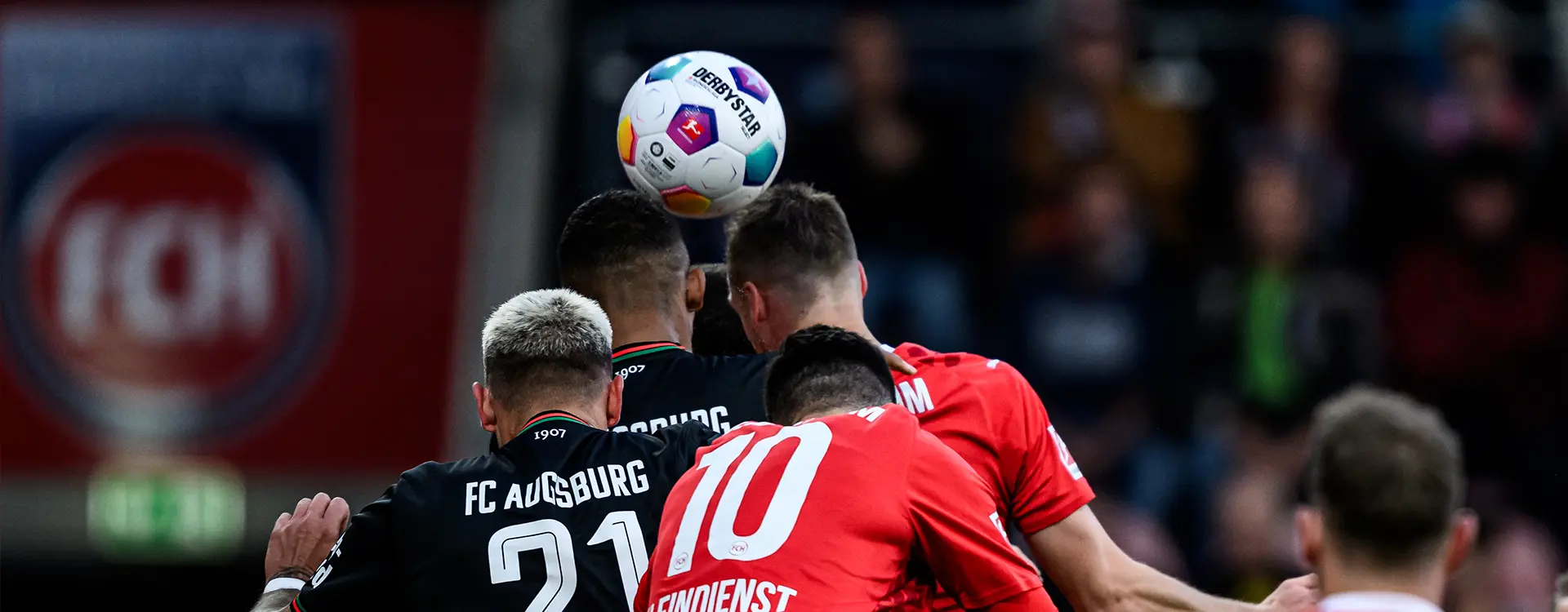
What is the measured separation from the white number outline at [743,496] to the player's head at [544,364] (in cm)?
54

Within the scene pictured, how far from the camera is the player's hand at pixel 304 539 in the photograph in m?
5.00

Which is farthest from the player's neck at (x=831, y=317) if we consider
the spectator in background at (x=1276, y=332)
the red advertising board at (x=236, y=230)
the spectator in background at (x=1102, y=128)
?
the red advertising board at (x=236, y=230)

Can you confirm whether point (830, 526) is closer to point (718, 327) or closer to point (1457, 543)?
point (1457, 543)

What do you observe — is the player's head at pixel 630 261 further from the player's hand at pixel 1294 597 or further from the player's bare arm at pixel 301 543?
the player's hand at pixel 1294 597

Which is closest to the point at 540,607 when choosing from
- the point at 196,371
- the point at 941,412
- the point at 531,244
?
the point at 941,412

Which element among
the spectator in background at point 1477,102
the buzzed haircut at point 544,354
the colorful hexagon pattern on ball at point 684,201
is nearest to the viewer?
the buzzed haircut at point 544,354

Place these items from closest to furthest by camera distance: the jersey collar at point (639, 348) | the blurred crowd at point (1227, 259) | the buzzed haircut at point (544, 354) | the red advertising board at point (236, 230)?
the buzzed haircut at point (544, 354) → the jersey collar at point (639, 348) → the blurred crowd at point (1227, 259) → the red advertising board at point (236, 230)

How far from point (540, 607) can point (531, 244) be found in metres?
6.62

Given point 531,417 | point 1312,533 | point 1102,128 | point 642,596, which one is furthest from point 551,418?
point 1102,128

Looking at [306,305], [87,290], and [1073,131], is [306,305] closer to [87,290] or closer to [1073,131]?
[87,290]

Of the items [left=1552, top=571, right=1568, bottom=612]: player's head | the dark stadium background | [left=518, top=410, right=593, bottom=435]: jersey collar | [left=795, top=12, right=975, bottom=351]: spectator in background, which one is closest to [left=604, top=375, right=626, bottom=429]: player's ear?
[left=518, top=410, right=593, bottom=435]: jersey collar

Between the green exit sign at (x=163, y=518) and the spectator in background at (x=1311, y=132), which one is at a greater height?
the spectator in background at (x=1311, y=132)

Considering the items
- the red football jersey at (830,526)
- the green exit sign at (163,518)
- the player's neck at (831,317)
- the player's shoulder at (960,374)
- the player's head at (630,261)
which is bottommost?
the green exit sign at (163,518)

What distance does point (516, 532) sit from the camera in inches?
177
